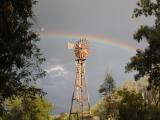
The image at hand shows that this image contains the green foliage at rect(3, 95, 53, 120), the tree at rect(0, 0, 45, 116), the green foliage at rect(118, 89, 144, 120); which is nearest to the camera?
the tree at rect(0, 0, 45, 116)

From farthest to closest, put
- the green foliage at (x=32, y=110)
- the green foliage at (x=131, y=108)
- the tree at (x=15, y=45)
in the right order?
the green foliage at (x=32, y=110), the green foliage at (x=131, y=108), the tree at (x=15, y=45)

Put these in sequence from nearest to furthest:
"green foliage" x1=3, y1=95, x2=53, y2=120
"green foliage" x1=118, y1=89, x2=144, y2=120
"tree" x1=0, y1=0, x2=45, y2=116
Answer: "tree" x1=0, y1=0, x2=45, y2=116, "green foliage" x1=118, y1=89, x2=144, y2=120, "green foliage" x1=3, y1=95, x2=53, y2=120

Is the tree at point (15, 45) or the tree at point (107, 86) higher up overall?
the tree at point (107, 86)

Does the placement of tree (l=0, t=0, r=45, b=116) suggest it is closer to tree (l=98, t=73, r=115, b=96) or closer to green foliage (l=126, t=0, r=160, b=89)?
green foliage (l=126, t=0, r=160, b=89)

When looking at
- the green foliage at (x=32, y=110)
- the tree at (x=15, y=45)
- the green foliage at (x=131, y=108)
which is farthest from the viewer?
the green foliage at (x=32, y=110)

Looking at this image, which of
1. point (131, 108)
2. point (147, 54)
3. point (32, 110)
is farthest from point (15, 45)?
point (32, 110)

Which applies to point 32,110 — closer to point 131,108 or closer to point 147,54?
point 131,108

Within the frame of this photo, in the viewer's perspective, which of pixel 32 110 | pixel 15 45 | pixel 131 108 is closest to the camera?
pixel 15 45

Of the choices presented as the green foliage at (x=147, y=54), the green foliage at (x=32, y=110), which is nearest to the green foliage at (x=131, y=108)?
the green foliage at (x=147, y=54)

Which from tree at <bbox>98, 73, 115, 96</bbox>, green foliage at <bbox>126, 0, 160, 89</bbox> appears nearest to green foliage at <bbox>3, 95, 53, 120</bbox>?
tree at <bbox>98, 73, 115, 96</bbox>

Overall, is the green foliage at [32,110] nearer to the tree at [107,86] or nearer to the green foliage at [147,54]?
the tree at [107,86]

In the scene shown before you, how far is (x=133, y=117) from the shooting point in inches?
2773

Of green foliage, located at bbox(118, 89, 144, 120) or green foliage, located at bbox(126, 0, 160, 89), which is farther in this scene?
green foliage, located at bbox(118, 89, 144, 120)

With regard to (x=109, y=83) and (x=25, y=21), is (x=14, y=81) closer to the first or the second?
(x=25, y=21)
